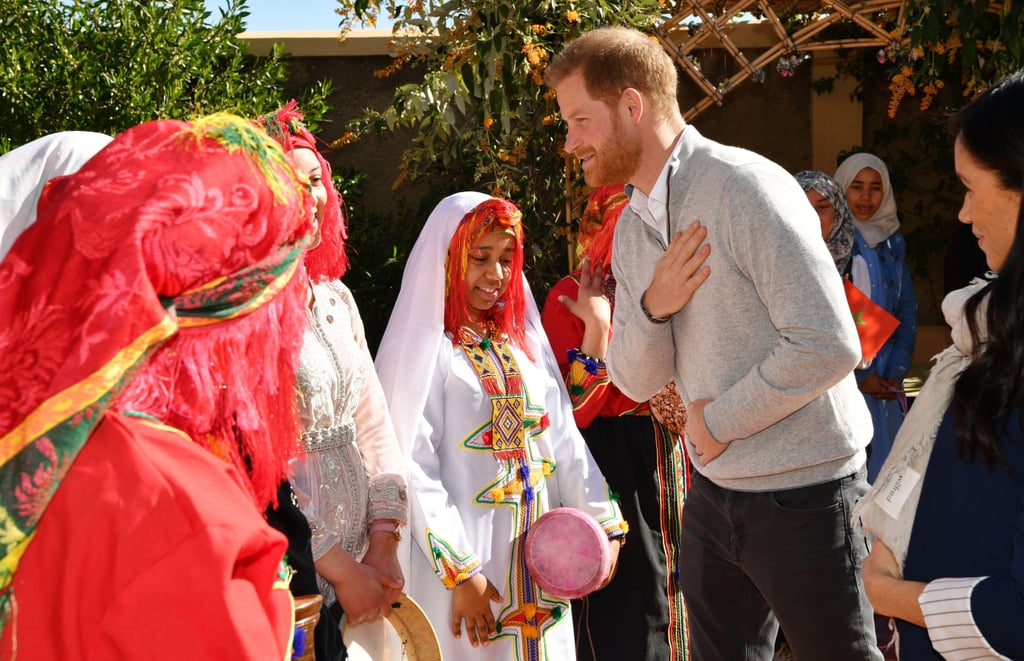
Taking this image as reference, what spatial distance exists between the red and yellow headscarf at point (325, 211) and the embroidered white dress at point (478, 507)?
455 mm

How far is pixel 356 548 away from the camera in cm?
256

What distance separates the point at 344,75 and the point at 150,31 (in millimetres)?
1831

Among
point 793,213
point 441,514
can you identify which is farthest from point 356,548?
point 793,213

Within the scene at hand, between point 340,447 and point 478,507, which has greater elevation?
point 340,447

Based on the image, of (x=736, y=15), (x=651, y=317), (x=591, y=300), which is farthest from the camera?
(x=736, y=15)

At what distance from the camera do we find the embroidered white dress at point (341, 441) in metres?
2.47

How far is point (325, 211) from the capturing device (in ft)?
9.17

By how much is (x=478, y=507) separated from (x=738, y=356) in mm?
1089

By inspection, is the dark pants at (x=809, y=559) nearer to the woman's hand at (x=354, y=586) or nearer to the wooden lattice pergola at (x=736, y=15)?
the woman's hand at (x=354, y=586)

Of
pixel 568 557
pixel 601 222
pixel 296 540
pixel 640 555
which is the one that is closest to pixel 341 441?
pixel 296 540

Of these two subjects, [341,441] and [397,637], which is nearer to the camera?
[397,637]

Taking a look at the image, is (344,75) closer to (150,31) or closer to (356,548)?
(150,31)

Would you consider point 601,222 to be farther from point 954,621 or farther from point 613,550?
point 954,621

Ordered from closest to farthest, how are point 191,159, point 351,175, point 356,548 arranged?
point 191,159
point 356,548
point 351,175
